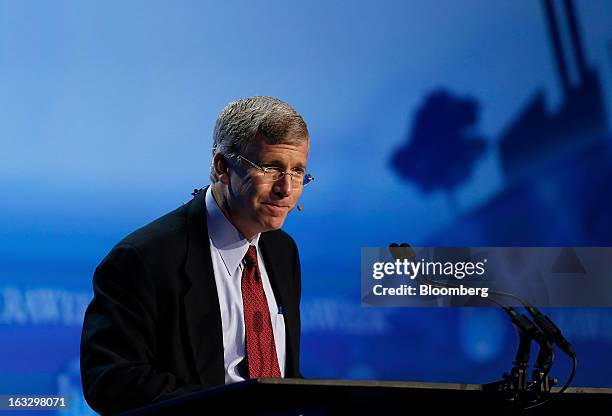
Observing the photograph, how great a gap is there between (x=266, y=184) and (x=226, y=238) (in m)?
0.24

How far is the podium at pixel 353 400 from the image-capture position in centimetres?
162

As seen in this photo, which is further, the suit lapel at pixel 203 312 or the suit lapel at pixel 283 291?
the suit lapel at pixel 283 291

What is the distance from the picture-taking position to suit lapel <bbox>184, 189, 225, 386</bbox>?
2627mm

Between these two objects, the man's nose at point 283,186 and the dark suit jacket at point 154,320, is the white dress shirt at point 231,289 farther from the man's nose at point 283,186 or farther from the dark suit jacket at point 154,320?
the man's nose at point 283,186

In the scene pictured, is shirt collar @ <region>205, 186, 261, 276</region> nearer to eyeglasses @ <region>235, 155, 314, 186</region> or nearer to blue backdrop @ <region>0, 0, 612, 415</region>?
eyeglasses @ <region>235, 155, 314, 186</region>

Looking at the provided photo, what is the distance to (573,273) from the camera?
4.54 m

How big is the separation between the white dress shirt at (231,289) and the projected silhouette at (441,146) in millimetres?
1848

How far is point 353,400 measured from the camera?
1770 millimetres

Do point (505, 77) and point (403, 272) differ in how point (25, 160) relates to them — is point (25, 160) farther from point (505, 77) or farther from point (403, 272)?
point (505, 77)

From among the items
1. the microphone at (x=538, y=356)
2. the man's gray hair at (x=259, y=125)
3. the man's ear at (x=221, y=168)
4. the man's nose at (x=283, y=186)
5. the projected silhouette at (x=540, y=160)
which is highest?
the projected silhouette at (x=540, y=160)

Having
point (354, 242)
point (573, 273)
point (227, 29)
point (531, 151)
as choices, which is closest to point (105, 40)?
point (227, 29)

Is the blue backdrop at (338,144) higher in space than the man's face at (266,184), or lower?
higher

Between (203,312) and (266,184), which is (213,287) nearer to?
(203,312)

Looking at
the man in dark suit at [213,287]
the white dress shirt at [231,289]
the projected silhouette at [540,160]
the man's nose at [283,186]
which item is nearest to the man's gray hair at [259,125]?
the man in dark suit at [213,287]
